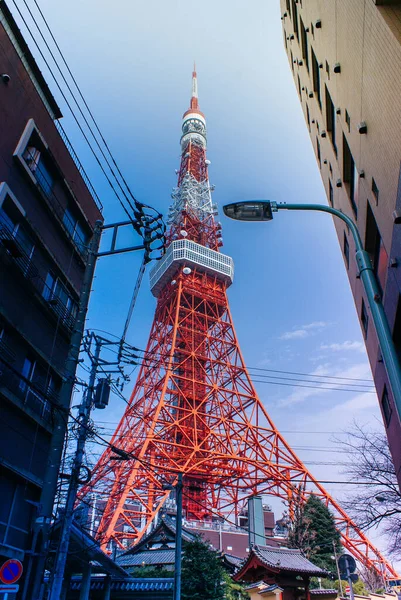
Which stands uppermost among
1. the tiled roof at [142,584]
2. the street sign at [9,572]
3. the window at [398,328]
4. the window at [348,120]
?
the window at [348,120]

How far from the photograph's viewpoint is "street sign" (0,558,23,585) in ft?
21.4

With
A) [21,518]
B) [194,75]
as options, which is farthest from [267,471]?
[194,75]

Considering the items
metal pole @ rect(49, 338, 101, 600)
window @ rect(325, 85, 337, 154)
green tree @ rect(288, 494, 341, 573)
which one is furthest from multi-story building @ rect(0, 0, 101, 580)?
green tree @ rect(288, 494, 341, 573)

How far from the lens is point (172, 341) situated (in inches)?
1457

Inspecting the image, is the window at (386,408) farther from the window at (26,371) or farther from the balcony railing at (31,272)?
the window at (26,371)

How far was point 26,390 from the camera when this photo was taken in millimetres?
11617

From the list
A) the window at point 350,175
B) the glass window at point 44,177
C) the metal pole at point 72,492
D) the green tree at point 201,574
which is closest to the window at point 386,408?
the window at point 350,175

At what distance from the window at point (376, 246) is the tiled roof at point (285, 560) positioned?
11410 millimetres

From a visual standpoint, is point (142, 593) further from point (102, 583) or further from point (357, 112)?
point (357, 112)

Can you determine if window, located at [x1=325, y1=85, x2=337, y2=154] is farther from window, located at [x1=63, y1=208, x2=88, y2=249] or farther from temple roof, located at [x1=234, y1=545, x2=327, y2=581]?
temple roof, located at [x1=234, y1=545, x2=327, y2=581]

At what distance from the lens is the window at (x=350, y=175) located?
12.3 metres

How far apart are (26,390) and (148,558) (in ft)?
49.3

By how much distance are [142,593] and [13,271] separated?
14458 millimetres

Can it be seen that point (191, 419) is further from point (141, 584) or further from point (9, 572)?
point (9, 572)
